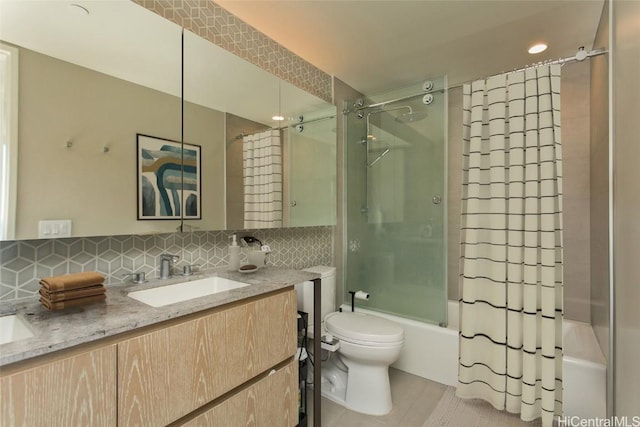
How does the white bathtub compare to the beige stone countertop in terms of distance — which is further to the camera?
the white bathtub

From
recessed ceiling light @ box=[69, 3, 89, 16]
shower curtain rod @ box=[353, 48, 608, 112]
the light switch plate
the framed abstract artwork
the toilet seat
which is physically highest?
shower curtain rod @ box=[353, 48, 608, 112]

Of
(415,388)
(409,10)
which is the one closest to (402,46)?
(409,10)

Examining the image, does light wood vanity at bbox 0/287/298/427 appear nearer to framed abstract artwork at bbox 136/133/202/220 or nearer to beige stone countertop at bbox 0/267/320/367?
beige stone countertop at bbox 0/267/320/367

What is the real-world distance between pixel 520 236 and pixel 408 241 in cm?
84

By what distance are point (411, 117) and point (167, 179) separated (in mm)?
1909

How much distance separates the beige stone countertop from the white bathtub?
4.64ft

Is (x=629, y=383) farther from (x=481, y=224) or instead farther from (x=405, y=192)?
(x=405, y=192)

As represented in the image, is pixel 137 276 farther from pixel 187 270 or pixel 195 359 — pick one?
pixel 195 359

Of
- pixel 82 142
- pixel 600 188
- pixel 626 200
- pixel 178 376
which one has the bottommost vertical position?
pixel 178 376

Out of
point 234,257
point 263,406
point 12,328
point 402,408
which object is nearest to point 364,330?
point 402,408

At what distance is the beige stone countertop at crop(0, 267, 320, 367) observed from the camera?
711mm

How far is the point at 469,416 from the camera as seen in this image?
1762mm

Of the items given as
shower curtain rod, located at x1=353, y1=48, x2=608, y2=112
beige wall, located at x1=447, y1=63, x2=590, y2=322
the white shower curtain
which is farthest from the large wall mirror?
beige wall, located at x1=447, y1=63, x2=590, y2=322

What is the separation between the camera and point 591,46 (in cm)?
207
